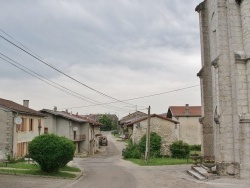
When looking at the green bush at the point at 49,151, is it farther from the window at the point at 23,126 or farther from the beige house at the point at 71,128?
the beige house at the point at 71,128

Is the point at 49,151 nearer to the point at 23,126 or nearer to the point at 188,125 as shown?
the point at 23,126

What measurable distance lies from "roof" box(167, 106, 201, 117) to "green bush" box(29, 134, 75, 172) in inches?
1569

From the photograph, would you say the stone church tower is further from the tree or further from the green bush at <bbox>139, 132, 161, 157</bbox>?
the tree

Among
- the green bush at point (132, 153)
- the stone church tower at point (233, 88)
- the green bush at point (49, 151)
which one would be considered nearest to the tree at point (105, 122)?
the green bush at point (132, 153)

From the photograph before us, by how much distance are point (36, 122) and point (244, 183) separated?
26.2 m

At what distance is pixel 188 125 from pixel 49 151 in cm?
4197

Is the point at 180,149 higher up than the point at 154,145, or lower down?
lower down

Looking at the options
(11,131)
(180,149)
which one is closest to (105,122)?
(180,149)

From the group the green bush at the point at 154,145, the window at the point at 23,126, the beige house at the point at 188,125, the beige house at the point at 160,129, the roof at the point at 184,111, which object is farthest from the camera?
the roof at the point at 184,111

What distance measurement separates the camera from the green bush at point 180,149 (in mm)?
40844

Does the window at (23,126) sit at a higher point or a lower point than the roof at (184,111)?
lower

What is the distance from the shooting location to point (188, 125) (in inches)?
2377

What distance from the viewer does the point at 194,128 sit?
2370 inches

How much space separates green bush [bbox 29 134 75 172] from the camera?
69.8ft
